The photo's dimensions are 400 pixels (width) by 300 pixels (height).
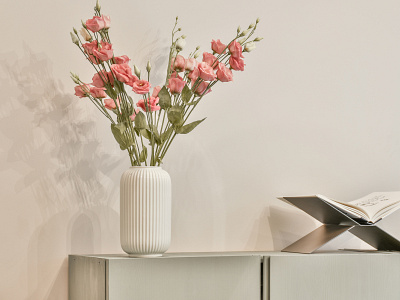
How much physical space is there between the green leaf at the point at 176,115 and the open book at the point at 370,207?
0.39 m

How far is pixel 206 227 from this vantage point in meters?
1.63

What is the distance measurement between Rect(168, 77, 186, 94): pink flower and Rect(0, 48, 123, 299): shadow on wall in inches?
11.5

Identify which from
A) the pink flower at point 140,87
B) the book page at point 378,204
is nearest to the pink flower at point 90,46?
the pink flower at point 140,87

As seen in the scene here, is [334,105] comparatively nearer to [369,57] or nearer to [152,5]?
[369,57]

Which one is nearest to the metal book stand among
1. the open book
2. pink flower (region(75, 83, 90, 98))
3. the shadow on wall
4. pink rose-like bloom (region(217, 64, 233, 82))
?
the open book

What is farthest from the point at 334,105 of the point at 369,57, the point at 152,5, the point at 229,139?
the point at 152,5

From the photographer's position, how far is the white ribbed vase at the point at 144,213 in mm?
1314

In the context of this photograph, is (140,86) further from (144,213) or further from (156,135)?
(144,213)

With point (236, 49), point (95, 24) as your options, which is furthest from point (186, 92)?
point (95, 24)

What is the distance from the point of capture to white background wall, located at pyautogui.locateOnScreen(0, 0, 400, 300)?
1.48m

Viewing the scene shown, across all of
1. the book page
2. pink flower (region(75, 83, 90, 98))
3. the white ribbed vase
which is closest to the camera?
the white ribbed vase

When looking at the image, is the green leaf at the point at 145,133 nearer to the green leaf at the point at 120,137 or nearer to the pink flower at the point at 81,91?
the green leaf at the point at 120,137

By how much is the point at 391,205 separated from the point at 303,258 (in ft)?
1.01

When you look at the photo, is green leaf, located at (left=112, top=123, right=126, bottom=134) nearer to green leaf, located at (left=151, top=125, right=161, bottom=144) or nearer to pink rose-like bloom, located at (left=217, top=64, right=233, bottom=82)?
green leaf, located at (left=151, top=125, right=161, bottom=144)
